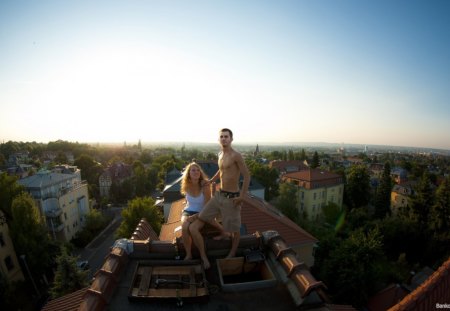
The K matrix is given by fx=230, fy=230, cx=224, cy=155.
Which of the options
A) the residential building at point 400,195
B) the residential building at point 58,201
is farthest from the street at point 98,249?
the residential building at point 400,195

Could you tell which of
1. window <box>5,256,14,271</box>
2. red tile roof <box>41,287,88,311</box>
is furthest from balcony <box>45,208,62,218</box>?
red tile roof <box>41,287,88,311</box>

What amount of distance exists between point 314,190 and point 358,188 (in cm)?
997

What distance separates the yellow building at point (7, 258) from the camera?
48.0ft

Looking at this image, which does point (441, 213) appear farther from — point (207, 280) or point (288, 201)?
point (207, 280)

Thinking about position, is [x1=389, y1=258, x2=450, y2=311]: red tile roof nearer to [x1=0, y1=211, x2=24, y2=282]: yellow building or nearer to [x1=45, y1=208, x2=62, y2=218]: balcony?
[x1=0, y1=211, x2=24, y2=282]: yellow building

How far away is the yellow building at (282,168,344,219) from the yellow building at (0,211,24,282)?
3109 cm

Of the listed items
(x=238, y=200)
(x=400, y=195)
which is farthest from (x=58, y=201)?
(x=400, y=195)

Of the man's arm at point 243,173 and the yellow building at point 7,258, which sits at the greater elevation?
the man's arm at point 243,173

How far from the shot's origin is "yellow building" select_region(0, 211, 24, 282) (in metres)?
14.6

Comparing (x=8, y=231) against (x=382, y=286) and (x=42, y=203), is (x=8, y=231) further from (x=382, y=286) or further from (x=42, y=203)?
(x=382, y=286)

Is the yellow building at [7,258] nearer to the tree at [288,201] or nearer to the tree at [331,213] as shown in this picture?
the tree at [288,201]

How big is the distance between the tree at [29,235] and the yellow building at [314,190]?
29488mm

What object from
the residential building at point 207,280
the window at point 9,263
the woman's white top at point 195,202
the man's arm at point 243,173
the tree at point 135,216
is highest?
the man's arm at point 243,173

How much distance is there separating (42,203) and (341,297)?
2578 cm
